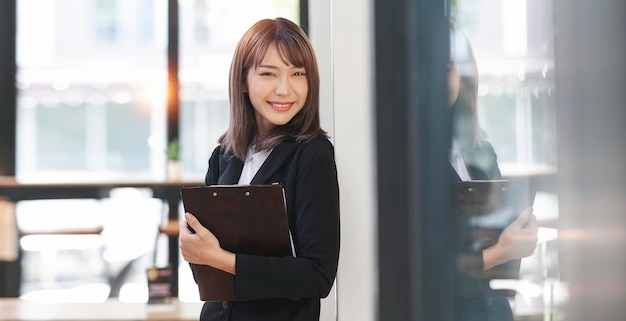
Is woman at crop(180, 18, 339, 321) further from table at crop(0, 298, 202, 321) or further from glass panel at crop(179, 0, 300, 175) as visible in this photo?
glass panel at crop(179, 0, 300, 175)

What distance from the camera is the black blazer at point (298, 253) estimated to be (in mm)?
1262

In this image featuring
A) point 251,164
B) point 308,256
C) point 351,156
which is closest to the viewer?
point 308,256

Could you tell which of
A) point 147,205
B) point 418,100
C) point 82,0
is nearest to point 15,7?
point 82,0

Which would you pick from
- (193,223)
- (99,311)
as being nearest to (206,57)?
(99,311)

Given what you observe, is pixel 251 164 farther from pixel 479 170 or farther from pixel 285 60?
pixel 479 170

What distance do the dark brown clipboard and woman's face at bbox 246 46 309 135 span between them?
0.54 ft

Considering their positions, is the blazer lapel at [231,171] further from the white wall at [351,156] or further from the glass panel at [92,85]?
the glass panel at [92,85]

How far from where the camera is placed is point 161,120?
5777 millimetres

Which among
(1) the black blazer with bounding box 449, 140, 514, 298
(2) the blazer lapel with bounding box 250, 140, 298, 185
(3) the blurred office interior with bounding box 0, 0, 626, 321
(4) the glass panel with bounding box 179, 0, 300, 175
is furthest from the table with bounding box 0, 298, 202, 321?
(4) the glass panel with bounding box 179, 0, 300, 175

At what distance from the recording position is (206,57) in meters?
5.84

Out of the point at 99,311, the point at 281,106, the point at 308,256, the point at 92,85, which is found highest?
the point at 92,85

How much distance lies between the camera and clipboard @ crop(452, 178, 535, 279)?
0.46 m

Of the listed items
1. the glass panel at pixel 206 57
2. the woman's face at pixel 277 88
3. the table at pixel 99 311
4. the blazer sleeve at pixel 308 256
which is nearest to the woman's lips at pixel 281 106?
the woman's face at pixel 277 88

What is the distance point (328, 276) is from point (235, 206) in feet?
0.64
